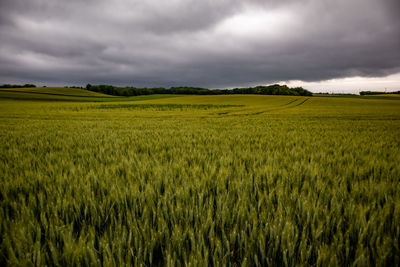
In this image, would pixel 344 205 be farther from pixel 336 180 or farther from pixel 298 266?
pixel 298 266

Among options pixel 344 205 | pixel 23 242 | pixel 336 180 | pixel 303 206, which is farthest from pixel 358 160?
pixel 23 242

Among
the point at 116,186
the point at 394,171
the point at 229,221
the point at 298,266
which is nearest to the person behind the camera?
the point at 298,266

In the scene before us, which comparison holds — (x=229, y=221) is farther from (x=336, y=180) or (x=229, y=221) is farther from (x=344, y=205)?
(x=336, y=180)

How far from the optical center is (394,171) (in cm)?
243

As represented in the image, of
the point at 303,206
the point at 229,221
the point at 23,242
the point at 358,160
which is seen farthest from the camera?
the point at 358,160

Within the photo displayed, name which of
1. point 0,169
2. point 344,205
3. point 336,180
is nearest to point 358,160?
point 336,180

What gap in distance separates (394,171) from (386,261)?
2.07m

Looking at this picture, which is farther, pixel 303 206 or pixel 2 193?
pixel 2 193

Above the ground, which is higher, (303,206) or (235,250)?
(303,206)

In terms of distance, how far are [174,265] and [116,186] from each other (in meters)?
1.20

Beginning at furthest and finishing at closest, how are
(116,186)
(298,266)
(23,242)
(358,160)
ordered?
(358,160) → (116,186) → (23,242) → (298,266)

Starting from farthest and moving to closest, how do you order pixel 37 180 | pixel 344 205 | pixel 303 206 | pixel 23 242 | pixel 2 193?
pixel 37 180, pixel 2 193, pixel 344 205, pixel 303 206, pixel 23 242

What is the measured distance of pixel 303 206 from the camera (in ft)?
4.88

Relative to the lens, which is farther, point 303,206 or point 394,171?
point 394,171
